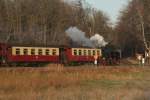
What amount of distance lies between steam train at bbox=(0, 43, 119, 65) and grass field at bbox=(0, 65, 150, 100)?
9.98 meters

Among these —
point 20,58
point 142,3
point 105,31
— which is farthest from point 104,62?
point 105,31

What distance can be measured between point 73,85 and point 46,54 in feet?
67.3

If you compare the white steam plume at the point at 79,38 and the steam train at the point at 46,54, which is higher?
the white steam plume at the point at 79,38

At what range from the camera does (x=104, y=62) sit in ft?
184

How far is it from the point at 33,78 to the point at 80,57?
22.4 metres

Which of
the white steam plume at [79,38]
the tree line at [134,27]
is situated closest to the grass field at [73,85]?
the white steam plume at [79,38]

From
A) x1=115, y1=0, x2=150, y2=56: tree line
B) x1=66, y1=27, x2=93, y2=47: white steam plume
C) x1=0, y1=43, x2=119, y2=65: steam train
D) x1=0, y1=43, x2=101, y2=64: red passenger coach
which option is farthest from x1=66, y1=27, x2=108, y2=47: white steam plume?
x1=0, y1=43, x2=101, y2=64: red passenger coach

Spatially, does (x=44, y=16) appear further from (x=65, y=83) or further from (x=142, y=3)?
(x=65, y=83)

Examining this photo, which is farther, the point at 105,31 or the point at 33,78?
the point at 105,31

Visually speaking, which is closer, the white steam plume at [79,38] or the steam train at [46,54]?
the steam train at [46,54]

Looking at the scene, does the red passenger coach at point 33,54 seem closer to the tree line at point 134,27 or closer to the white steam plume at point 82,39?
the white steam plume at point 82,39

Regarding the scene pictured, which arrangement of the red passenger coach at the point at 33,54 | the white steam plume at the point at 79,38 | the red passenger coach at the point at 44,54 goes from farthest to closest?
the white steam plume at the point at 79,38, the red passenger coach at the point at 33,54, the red passenger coach at the point at 44,54

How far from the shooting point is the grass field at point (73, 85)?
21562 millimetres

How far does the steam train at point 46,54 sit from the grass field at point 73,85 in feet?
32.7
